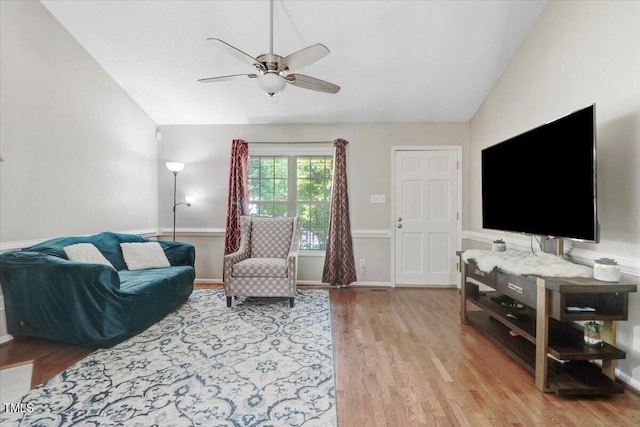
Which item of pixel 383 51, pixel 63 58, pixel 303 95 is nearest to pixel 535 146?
pixel 383 51

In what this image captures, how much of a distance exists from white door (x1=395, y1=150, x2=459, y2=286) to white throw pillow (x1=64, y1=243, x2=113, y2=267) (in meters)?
3.54

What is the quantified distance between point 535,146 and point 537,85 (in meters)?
0.97

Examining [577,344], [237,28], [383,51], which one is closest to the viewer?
[577,344]

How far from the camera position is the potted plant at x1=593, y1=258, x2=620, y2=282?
1760 millimetres

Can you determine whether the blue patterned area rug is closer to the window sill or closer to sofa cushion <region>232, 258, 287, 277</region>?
sofa cushion <region>232, 258, 287, 277</region>

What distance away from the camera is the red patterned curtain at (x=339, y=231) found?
428 centimetres

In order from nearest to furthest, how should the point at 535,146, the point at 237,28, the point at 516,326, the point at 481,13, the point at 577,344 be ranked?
1. the point at 577,344
2. the point at 516,326
3. the point at 535,146
4. the point at 481,13
5. the point at 237,28

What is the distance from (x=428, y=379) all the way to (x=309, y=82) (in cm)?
237

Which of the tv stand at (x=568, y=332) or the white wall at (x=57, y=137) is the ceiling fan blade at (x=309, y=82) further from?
the white wall at (x=57, y=137)

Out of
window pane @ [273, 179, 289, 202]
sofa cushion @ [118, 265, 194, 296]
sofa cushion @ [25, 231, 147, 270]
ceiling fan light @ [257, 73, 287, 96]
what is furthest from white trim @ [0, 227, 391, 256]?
ceiling fan light @ [257, 73, 287, 96]

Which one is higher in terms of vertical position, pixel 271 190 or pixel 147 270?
pixel 271 190

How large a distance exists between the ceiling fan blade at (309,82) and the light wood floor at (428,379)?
2.15 metres

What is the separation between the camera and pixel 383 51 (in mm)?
3227

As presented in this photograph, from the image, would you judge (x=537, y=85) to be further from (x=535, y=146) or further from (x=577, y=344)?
(x=577, y=344)
